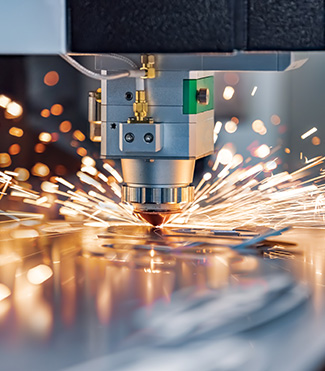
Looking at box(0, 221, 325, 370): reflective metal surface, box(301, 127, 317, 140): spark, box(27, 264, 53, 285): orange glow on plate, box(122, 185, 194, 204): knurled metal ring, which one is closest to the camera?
box(0, 221, 325, 370): reflective metal surface

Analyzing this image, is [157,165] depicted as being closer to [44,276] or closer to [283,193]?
[44,276]

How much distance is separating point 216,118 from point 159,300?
0.69 metres

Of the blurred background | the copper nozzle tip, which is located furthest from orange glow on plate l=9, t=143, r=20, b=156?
the copper nozzle tip

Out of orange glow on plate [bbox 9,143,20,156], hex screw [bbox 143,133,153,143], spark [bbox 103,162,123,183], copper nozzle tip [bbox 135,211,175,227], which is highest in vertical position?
orange glow on plate [bbox 9,143,20,156]

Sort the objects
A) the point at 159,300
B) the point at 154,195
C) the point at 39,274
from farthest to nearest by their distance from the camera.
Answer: the point at 154,195, the point at 39,274, the point at 159,300

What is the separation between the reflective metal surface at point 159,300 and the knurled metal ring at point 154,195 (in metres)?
0.09

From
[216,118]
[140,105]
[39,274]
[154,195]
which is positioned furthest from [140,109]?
[216,118]

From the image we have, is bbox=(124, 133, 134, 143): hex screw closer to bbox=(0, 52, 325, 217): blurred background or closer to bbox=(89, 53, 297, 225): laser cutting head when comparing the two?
bbox=(89, 53, 297, 225): laser cutting head

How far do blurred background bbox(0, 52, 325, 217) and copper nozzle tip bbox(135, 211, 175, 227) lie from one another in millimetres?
298

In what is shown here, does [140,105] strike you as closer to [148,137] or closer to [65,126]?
[148,137]

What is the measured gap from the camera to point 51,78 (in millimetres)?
1713

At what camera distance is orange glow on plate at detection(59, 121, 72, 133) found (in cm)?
172

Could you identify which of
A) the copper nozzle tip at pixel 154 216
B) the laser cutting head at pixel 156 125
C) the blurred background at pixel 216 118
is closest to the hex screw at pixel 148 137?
the laser cutting head at pixel 156 125

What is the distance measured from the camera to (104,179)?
67.3 inches
